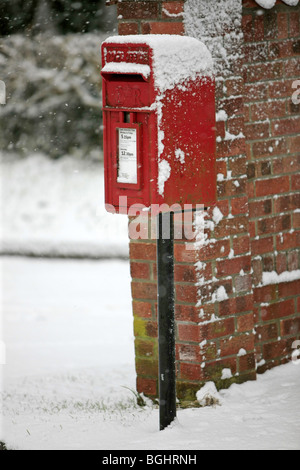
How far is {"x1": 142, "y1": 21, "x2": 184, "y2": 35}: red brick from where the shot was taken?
405 centimetres

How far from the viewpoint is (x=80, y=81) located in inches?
434

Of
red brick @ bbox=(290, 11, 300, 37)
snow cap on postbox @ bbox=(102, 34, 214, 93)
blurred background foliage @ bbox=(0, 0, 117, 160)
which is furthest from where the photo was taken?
blurred background foliage @ bbox=(0, 0, 117, 160)

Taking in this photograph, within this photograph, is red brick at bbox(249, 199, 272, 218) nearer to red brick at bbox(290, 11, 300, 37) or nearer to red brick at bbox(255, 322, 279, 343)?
red brick at bbox(255, 322, 279, 343)

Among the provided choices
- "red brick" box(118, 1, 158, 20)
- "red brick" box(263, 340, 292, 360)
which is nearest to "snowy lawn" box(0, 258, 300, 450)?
"red brick" box(263, 340, 292, 360)

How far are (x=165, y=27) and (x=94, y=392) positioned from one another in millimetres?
2063

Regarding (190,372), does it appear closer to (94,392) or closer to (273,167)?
(94,392)

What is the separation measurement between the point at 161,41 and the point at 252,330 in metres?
1.70

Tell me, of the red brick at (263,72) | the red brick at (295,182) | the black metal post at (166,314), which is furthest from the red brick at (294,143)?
the black metal post at (166,314)

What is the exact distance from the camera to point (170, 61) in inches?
139

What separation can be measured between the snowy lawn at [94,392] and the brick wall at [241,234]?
8.0 inches

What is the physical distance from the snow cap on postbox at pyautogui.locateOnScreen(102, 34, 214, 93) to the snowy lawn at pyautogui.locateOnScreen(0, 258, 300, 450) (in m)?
1.47

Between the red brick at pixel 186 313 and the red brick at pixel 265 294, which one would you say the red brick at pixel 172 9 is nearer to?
the red brick at pixel 186 313
